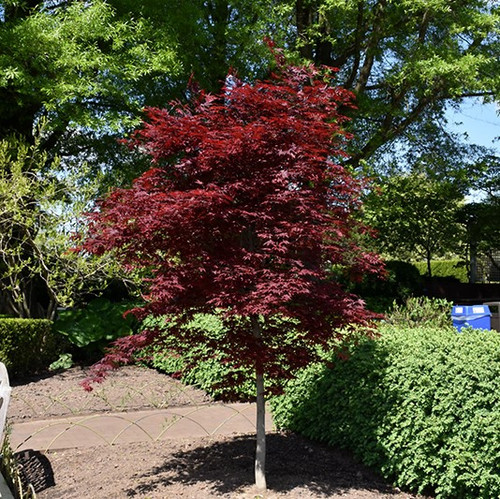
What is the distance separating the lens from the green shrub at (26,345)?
1019 cm

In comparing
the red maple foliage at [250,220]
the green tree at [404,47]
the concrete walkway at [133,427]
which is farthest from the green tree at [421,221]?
the red maple foliage at [250,220]

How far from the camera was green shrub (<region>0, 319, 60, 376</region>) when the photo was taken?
1019 cm

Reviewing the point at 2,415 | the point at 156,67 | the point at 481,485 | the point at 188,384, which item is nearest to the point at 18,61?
the point at 156,67

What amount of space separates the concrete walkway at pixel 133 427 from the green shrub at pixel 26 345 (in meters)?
2.83

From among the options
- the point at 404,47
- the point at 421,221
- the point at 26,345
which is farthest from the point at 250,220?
the point at 421,221

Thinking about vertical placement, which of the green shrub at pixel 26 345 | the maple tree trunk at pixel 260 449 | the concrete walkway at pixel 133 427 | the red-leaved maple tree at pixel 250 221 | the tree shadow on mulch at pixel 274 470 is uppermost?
the red-leaved maple tree at pixel 250 221

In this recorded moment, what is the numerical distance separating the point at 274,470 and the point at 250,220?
2.25 metres

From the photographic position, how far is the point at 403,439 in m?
4.90

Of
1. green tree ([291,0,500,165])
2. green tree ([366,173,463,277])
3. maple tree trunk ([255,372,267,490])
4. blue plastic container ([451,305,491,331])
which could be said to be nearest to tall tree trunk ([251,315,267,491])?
maple tree trunk ([255,372,267,490])

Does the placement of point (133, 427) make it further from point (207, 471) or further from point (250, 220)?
point (250, 220)

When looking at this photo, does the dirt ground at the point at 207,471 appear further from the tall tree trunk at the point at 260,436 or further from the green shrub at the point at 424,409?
the green shrub at the point at 424,409

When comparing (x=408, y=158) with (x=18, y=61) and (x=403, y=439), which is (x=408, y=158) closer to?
(x=18, y=61)

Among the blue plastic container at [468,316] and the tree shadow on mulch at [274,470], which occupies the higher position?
the blue plastic container at [468,316]

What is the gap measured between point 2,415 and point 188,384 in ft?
20.9
